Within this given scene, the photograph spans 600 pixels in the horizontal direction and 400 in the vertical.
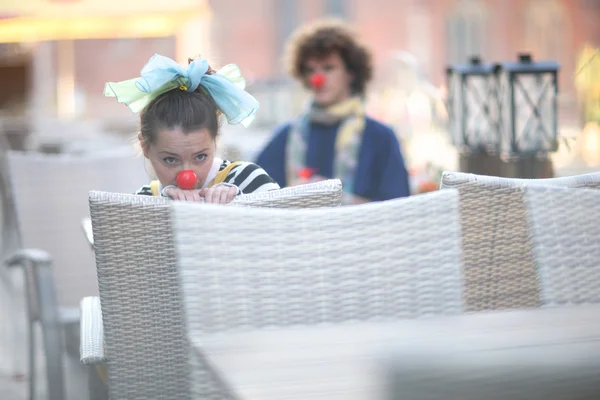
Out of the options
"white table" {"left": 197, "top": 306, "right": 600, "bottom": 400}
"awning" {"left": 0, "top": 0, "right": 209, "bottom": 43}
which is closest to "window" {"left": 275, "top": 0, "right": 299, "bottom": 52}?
"awning" {"left": 0, "top": 0, "right": 209, "bottom": 43}

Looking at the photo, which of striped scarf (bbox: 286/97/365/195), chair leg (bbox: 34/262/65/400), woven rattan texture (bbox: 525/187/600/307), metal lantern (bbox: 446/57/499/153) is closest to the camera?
woven rattan texture (bbox: 525/187/600/307)

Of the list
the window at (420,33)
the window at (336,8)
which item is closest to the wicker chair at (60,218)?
the window at (336,8)

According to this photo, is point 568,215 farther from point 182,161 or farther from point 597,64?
point 597,64

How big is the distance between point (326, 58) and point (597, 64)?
2.23 meters

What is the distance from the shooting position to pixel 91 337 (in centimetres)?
219

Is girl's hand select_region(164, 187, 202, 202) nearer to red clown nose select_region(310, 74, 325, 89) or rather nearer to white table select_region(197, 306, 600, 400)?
white table select_region(197, 306, 600, 400)

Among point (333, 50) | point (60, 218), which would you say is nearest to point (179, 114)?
point (60, 218)

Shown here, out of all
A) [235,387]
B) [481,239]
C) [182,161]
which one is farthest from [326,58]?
[235,387]

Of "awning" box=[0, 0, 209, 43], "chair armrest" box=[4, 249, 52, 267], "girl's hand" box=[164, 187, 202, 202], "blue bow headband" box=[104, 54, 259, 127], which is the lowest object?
"chair armrest" box=[4, 249, 52, 267]

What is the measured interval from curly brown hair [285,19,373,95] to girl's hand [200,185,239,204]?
7.16ft

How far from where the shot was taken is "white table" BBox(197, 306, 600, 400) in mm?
1345

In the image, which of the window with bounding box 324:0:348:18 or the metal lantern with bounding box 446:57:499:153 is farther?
the window with bounding box 324:0:348:18

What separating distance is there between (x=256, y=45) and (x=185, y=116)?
25752mm

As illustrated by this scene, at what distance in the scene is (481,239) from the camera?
7.07ft
